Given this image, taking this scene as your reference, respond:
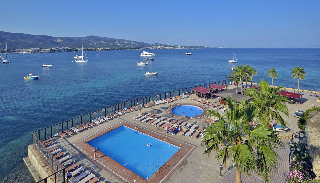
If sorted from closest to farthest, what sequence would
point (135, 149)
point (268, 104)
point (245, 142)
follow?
point (245, 142) < point (268, 104) < point (135, 149)

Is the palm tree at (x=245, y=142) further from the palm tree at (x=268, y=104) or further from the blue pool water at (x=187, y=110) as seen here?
the blue pool water at (x=187, y=110)

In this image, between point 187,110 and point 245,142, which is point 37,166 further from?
point 187,110

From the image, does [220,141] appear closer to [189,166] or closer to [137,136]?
[189,166]

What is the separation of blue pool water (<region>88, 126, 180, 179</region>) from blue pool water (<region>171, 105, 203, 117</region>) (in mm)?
12158

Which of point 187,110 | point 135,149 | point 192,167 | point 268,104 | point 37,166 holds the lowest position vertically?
point 37,166

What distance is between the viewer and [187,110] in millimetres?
41375

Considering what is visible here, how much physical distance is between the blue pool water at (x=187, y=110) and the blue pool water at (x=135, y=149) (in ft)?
39.9

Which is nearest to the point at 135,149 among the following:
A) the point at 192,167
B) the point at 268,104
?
the point at 192,167

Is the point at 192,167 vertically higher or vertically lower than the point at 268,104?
lower

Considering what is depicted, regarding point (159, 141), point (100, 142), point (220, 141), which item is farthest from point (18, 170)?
point (220, 141)

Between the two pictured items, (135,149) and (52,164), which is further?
(135,149)

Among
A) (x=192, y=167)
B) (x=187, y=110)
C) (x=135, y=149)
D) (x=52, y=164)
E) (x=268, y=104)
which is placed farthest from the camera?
(x=187, y=110)

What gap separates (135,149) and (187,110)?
17.8m

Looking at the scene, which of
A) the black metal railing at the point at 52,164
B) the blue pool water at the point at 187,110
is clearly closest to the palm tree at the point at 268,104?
the blue pool water at the point at 187,110
